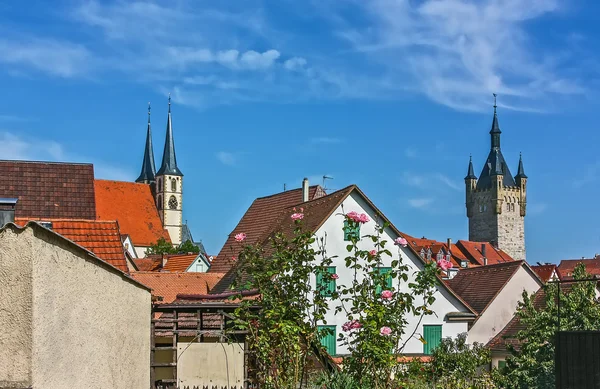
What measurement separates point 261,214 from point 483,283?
995 centimetres

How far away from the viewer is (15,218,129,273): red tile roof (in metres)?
15.3

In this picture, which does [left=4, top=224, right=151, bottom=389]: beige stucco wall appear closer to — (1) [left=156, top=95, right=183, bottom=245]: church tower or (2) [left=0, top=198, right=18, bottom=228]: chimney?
(2) [left=0, top=198, right=18, bottom=228]: chimney

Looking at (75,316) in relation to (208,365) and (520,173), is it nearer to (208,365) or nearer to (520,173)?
(208,365)

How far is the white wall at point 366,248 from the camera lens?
26156 millimetres

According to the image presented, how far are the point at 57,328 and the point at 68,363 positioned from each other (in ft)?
1.25

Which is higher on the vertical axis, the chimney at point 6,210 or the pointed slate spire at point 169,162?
the pointed slate spire at point 169,162

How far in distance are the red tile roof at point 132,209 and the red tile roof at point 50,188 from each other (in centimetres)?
8705

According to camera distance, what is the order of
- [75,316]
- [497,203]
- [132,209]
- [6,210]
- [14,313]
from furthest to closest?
[497,203], [132,209], [6,210], [75,316], [14,313]

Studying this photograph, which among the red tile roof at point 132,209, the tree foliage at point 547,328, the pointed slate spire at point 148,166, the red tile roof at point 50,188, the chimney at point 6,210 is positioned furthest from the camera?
the pointed slate spire at point 148,166

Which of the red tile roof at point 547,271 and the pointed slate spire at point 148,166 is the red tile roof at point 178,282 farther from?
the pointed slate spire at point 148,166

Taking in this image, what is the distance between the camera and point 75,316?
17.2 feet

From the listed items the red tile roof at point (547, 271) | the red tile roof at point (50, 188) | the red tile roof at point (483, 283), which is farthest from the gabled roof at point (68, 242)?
the red tile roof at point (547, 271)

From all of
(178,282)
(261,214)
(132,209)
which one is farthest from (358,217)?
(132,209)

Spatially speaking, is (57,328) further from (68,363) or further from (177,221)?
(177,221)
